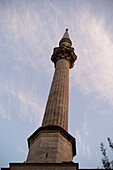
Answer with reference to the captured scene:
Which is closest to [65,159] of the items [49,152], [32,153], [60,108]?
[49,152]

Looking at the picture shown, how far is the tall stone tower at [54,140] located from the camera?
1066 centimetres

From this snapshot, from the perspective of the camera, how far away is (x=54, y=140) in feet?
41.4

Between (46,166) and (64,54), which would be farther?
(64,54)

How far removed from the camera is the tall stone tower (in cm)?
1066

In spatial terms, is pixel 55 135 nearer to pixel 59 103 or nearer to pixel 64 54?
pixel 59 103

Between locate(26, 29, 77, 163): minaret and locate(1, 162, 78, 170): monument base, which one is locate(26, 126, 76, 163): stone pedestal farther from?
locate(1, 162, 78, 170): monument base

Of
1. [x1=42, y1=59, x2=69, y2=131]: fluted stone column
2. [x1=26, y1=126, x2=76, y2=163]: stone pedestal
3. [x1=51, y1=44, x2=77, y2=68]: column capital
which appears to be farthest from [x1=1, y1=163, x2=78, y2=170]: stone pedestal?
[x1=51, y1=44, x2=77, y2=68]: column capital

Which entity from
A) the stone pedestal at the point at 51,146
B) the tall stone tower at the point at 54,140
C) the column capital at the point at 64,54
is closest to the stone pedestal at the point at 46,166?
the tall stone tower at the point at 54,140

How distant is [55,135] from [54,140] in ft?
1.27

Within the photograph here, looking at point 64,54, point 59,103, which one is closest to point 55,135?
point 59,103

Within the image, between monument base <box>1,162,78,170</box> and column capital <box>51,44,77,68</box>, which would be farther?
column capital <box>51,44,77,68</box>

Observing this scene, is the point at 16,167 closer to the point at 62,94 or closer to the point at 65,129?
the point at 65,129

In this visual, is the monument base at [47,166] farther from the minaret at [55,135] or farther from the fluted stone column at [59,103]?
the fluted stone column at [59,103]

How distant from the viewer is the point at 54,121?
1420 centimetres
